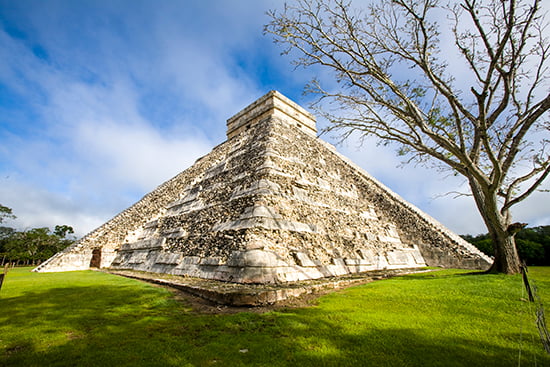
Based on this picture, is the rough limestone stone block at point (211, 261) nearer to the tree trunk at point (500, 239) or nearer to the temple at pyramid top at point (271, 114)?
the tree trunk at point (500, 239)

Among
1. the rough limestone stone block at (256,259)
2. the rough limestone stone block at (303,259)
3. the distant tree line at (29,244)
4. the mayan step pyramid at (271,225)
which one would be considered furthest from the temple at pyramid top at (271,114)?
the distant tree line at (29,244)

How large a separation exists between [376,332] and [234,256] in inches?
145

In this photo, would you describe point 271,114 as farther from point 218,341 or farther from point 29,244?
point 29,244

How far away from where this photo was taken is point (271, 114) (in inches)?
547

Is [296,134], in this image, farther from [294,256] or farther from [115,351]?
[115,351]

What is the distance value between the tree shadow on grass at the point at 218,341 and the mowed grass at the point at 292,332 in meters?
0.01

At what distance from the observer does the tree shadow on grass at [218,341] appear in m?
2.26

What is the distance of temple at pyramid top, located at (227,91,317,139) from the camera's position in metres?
14.1

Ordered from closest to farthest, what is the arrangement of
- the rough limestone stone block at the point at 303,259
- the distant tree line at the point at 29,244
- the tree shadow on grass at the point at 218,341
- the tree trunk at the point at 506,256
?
1. the tree shadow on grass at the point at 218,341
2. the tree trunk at the point at 506,256
3. the rough limestone stone block at the point at 303,259
4. the distant tree line at the point at 29,244

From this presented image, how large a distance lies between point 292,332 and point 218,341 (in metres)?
0.84

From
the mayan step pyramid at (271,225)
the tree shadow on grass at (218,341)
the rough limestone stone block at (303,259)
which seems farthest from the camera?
the mayan step pyramid at (271,225)

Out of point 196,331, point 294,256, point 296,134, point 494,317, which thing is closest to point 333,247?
point 294,256

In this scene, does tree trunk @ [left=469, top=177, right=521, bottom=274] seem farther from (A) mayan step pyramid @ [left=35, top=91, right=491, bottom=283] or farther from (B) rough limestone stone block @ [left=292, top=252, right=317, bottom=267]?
(B) rough limestone stone block @ [left=292, top=252, right=317, bottom=267]

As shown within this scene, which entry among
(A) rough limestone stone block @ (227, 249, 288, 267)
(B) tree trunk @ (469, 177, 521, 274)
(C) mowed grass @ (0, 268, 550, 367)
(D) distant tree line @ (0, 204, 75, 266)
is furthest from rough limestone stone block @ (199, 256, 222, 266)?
(D) distant tree line @ (0, 204, 75, 266)
